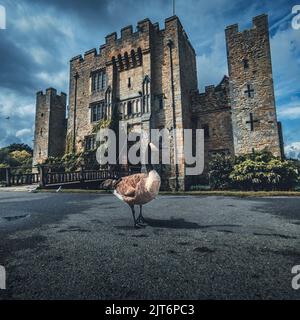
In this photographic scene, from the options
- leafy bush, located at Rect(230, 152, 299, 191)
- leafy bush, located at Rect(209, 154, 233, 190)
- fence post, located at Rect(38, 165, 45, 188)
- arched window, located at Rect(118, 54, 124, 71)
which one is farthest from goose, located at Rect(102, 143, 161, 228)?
A: arched window, located at Rect(118, 54, 124, 71)

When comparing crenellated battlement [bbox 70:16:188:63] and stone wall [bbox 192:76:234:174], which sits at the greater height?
crenellated battlement [bbox 70:16:188:63]

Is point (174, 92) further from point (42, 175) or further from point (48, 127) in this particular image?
point (48, 127)

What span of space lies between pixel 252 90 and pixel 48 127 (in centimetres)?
2286

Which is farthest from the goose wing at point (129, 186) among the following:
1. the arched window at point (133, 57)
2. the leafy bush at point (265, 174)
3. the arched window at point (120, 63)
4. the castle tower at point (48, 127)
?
the castle tower at point (48, 127)

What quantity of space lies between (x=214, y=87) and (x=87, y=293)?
18895mm

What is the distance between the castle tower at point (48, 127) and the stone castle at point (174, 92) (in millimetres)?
964

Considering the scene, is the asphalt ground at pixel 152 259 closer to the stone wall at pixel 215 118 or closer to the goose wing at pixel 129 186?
the goose wing at pixel 129 186

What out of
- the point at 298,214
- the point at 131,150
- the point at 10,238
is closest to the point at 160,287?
the point at 10,238

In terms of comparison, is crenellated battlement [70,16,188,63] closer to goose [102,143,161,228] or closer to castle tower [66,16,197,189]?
castle tower [66,16,197,189]

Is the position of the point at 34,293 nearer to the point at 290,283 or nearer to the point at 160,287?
the point at 160,287

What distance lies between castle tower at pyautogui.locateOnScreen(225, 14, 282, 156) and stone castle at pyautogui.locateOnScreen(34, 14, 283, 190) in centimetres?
6

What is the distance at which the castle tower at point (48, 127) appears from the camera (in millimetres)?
24359

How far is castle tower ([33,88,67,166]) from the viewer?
24.4 metres
